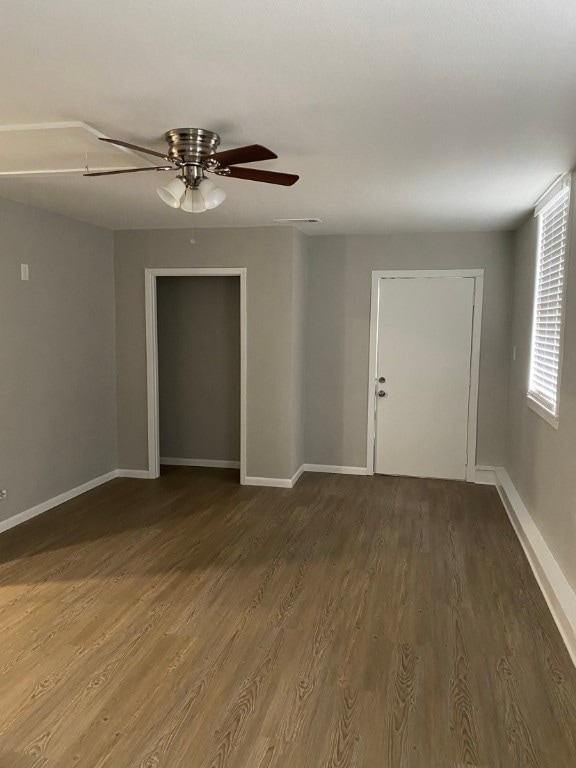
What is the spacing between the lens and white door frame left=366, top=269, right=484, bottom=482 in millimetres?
5598

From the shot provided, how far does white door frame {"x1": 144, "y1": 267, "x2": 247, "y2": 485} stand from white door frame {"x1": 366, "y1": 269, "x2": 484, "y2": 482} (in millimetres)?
1257

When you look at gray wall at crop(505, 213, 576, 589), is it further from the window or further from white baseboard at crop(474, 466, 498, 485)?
white baseboard at crop(474, 466, 498, 485)

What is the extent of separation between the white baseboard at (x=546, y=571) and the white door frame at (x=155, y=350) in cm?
243

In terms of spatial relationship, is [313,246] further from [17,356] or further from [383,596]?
[383,596]

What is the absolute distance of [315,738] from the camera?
2.20 m

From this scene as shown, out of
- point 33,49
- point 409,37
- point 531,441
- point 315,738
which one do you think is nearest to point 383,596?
point 315,738

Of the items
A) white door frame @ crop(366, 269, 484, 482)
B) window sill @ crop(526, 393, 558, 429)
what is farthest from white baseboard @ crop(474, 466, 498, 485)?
window sill @ crop(526, 393, 558, 429)

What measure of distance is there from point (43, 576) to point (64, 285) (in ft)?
7.92

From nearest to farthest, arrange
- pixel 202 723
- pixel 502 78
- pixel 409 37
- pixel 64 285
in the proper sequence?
pixel 409 37 < pixel 502 78 < pixel 202 723 < pixel 64 285

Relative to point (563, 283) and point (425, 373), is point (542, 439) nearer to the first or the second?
point (563, 283)

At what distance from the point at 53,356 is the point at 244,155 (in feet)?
9.80

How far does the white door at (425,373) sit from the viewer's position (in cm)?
567

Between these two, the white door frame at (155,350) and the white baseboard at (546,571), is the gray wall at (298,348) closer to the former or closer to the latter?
the white door frame at (155,350)

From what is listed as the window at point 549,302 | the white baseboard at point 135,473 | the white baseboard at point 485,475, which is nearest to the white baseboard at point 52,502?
the white baseboard at point 135,473
